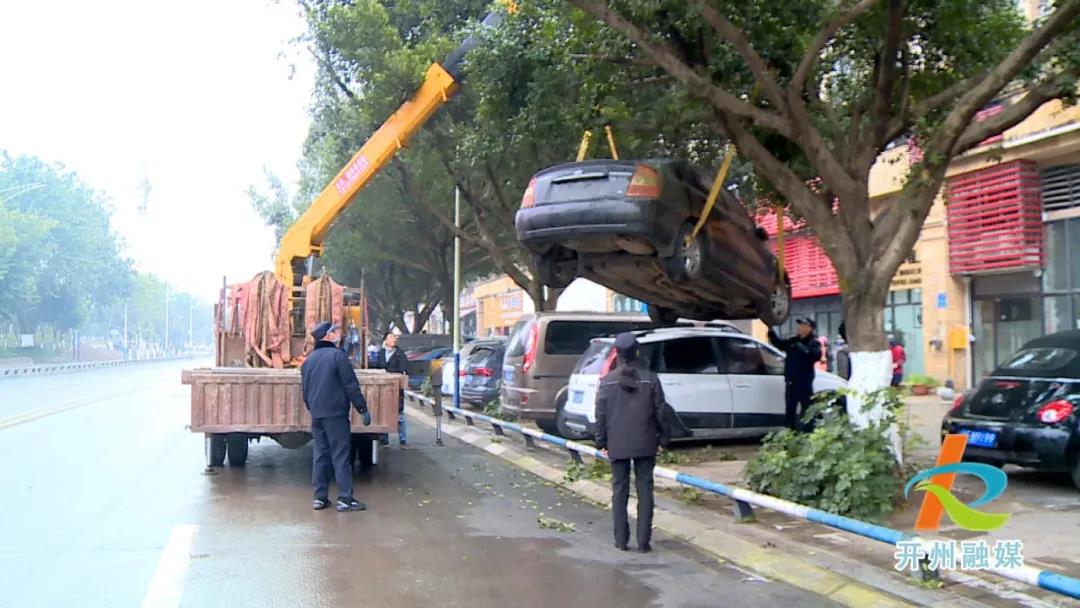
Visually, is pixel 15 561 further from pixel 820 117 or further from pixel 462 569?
pixel 820 117

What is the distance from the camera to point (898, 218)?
28.4ft

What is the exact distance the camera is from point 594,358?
11.8 meters

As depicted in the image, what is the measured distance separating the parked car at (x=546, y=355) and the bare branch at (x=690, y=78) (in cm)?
593

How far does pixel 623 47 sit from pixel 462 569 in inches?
261

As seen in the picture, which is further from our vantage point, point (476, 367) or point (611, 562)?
point (476, 367)

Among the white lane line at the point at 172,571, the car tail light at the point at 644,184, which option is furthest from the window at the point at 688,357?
the white lane line at the point at 172,571

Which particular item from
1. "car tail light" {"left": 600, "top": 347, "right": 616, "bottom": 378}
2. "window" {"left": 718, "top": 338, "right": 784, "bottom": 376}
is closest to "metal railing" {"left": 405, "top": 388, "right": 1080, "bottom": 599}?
"car tail light" {"left": 600, "top": 347, "right": 616, "bottom": 378}

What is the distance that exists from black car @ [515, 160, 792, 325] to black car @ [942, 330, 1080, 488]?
289 cm

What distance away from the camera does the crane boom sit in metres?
15.0

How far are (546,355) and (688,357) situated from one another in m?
3.04

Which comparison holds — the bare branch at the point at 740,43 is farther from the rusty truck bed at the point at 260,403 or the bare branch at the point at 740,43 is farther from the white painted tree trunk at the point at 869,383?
the rusty truck bed at the point at 260,403

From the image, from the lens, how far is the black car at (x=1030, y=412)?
8602 mm

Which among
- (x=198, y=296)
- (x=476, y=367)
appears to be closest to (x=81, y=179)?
(x=476, y=367)

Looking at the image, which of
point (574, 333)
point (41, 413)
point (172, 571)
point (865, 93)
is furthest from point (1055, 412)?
point (41, 413)
